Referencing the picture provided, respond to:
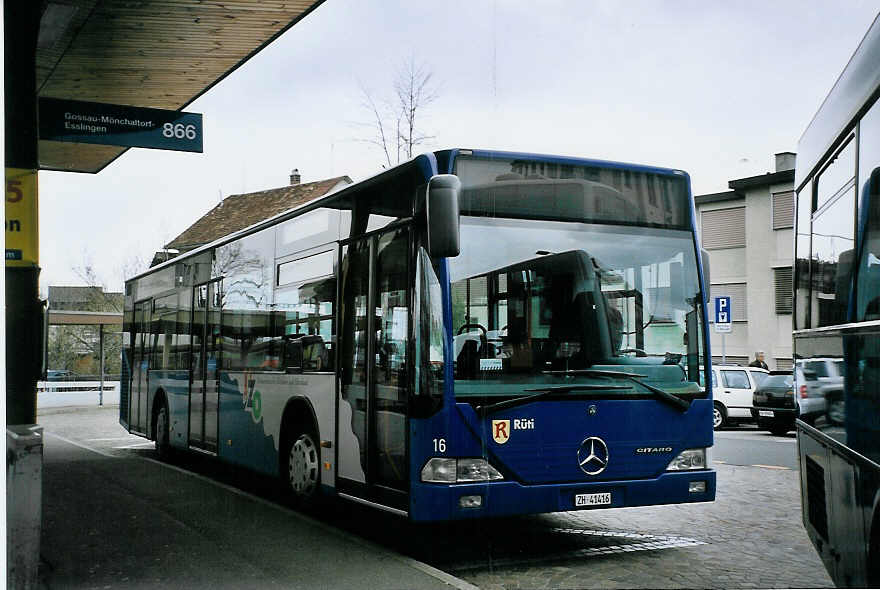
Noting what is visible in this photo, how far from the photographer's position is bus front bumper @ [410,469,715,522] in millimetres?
6520

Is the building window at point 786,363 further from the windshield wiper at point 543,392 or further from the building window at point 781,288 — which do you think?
the windshield wiper at point 543,392

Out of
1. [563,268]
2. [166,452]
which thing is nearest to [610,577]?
[563,268]

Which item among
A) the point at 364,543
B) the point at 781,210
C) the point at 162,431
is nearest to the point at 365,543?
the point at 364,543

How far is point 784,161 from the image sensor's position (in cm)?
748

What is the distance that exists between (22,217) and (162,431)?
8.30m

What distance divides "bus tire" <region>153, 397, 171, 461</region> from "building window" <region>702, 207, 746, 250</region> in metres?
8.12

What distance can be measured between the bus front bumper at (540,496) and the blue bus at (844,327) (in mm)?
1132

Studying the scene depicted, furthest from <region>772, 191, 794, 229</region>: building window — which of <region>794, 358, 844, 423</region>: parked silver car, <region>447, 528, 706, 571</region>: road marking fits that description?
<region>794, 358, 844, 423</region>: parked silver car

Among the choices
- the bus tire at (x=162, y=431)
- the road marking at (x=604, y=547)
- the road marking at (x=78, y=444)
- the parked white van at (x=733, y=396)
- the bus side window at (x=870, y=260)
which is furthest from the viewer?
the parked white van at (x=733, y=396)

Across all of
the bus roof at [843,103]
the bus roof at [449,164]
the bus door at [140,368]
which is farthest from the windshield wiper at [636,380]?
the bus door at [140,368]

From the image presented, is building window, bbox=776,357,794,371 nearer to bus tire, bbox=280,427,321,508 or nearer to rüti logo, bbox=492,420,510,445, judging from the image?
rüti logo, bbox=492,420,510,445

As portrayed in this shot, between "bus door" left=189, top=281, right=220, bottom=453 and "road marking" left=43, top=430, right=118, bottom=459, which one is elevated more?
"bus door" left=189, top=281, right=220, bottom=453

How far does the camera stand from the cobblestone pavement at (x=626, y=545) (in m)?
6.58

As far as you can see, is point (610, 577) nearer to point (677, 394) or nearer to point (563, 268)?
point (677, 394)
